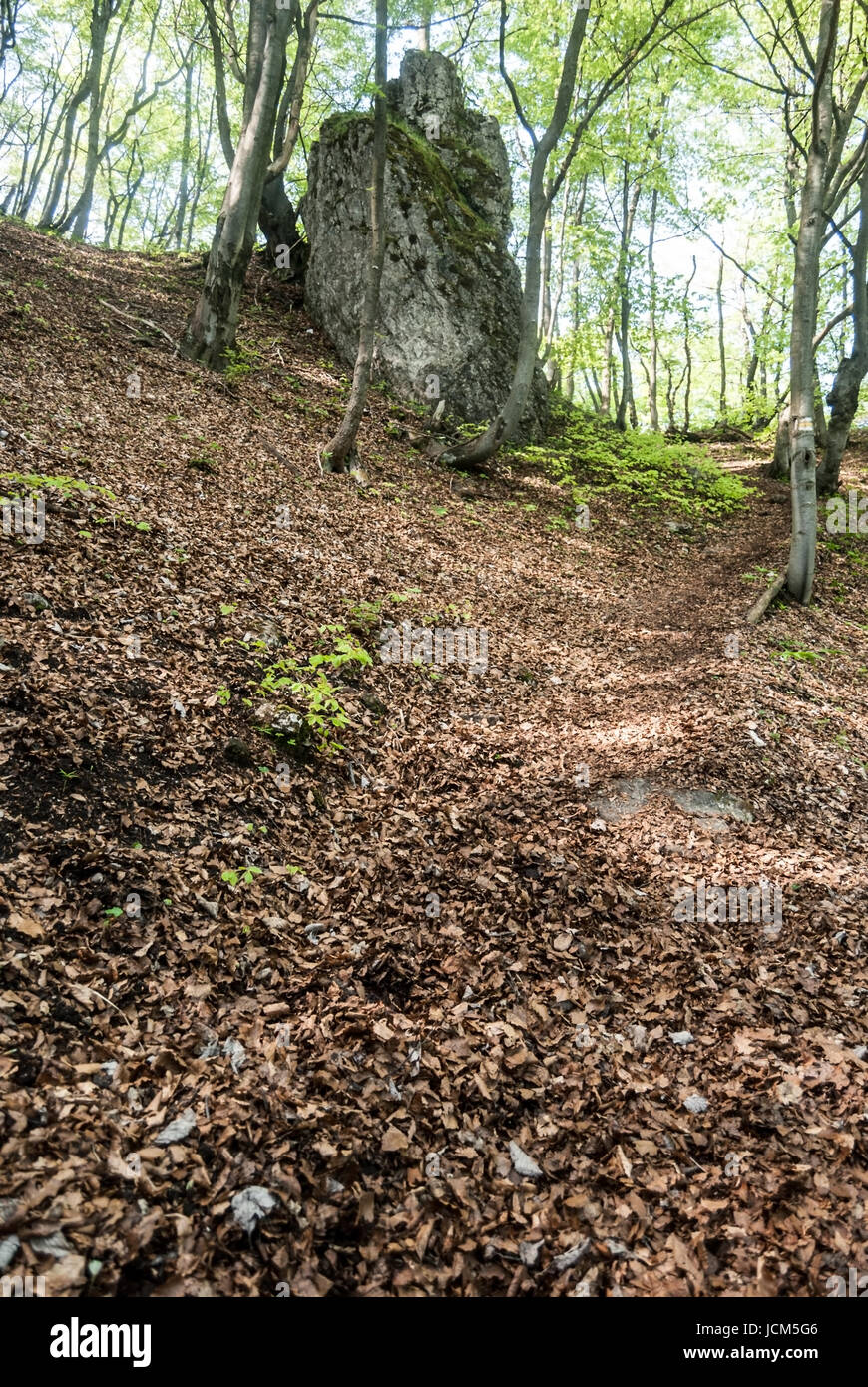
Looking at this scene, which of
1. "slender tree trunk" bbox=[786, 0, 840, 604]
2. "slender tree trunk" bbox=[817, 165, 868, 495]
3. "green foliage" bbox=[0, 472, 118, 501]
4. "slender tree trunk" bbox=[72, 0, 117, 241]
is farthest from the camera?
"slender tree trunk" bbox=[72, 0, 117, 241]

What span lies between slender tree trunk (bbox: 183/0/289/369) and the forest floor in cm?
333

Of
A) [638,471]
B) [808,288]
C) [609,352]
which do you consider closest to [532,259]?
[808,288]

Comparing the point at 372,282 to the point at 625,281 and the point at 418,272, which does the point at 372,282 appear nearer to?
the point at 418,272

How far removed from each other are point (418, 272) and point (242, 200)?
15.5 feet

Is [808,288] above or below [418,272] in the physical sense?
below

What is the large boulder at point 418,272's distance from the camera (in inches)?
551

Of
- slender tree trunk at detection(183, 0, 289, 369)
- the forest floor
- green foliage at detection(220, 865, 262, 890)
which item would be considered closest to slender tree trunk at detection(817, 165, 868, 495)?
the forest floor

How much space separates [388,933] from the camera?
4270 mm

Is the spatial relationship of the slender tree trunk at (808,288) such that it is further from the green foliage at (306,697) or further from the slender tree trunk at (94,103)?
the slender tree trunk at (94,103)

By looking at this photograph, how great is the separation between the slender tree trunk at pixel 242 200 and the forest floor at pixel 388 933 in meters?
3.33

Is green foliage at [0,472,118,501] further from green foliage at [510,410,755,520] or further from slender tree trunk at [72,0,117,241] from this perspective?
slender tree trunk at [72,0,117,241]

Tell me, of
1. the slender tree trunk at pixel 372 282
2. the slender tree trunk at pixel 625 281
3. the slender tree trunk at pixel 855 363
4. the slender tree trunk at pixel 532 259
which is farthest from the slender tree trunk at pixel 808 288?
the slender tree trunk at pixel 625 281

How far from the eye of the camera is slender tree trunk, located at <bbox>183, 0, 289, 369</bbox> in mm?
9938

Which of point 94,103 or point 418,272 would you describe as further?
point 94,103
